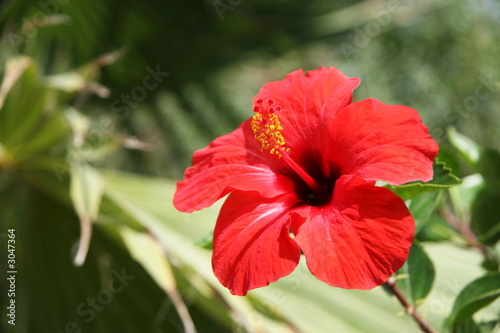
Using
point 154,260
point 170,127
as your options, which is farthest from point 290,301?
point 170,127

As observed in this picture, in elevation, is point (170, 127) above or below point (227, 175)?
below

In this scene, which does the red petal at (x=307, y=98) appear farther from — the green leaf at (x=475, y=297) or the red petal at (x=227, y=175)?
the green leaf at (x=475, y=297)

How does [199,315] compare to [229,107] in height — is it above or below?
above

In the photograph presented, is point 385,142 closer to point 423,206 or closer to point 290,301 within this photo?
point 423,206

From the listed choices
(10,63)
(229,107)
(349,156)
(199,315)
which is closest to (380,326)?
(199,315)

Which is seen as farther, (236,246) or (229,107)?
(229,107)

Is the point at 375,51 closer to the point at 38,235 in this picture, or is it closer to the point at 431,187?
the point at 38,235

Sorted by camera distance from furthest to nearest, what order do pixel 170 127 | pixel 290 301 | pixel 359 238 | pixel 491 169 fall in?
pixel 170 127, pixel 290 301, pixel 491 169, pixel 359 238
